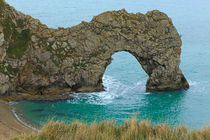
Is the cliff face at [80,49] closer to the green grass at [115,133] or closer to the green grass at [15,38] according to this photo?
the green grass at [15,38]

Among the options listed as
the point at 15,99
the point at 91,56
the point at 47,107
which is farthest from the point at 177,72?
the point at 15,99

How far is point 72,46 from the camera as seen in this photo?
47375 millimetres

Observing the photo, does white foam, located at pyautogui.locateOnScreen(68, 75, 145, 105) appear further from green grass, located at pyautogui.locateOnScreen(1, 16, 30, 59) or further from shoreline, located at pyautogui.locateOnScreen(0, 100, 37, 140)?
green grass, located at pyautogui.locateOnScreen(1, 16, 30, 59)

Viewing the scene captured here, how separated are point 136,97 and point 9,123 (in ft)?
71.7

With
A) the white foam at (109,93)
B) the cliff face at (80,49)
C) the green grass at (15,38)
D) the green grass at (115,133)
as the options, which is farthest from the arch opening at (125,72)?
the green grass at (115,133)

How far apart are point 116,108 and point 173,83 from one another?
1243cm

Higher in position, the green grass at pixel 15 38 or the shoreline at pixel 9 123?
the green grass at pixel 15 38

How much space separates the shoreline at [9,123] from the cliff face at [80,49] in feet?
11.9

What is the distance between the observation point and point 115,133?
57.8 feet

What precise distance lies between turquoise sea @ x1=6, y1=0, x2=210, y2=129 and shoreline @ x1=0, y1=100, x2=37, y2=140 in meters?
1.40

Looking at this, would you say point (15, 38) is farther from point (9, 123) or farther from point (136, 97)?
point (136, 97)

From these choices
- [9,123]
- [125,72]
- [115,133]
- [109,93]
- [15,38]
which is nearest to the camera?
[115,133]

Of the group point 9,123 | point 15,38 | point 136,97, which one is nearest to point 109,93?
point 136,97

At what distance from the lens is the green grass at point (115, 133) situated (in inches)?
642
